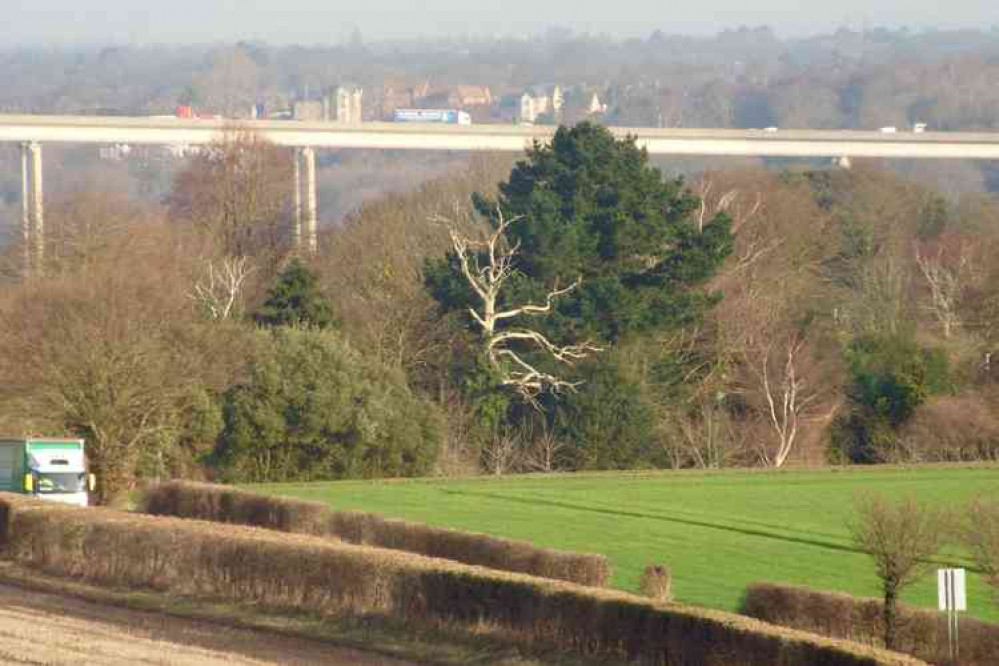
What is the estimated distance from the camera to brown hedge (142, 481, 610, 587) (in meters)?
23.5

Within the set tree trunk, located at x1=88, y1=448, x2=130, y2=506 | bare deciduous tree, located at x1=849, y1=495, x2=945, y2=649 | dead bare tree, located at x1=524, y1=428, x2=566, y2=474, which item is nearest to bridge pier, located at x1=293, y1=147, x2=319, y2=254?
dead bare tree, located at x1=524, y1=428, x2=566, y2=474

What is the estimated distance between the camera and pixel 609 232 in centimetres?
6009

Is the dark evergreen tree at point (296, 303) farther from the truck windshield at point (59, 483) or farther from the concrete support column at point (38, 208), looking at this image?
the truck windshield at point (59, 483)

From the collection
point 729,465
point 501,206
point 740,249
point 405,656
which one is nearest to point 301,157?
point 740,249

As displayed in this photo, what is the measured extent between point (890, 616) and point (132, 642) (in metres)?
7.87

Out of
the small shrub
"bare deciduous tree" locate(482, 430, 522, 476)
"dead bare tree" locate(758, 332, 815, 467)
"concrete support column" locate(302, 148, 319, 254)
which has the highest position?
"concrete support column" locate(302, 148, 319, 254)

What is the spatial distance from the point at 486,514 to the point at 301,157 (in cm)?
7806

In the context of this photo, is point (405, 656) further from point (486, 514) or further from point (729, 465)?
point (729, 465)

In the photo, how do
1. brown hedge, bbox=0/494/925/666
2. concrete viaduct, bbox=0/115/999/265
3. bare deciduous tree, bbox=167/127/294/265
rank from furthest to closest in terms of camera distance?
concrete viaduct, bbox=0/115/999/265 → bare deciduous tree, bbox=167/127/294/265 → brown hedge, bbox=0/494/925/666

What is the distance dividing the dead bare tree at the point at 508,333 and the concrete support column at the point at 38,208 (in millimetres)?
12717

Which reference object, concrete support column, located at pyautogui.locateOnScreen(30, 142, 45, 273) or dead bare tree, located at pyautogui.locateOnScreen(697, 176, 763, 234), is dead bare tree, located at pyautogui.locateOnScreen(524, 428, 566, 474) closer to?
concrete support column, located at pyautogui.locateOnScreen(30, 142, 45, 273)

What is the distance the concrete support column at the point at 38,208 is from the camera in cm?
6085

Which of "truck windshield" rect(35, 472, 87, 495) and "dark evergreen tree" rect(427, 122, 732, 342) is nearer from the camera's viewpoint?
"truck windshield" rect(35, 472, 87, 495)

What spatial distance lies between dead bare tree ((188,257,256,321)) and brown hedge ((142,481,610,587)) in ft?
69.1
